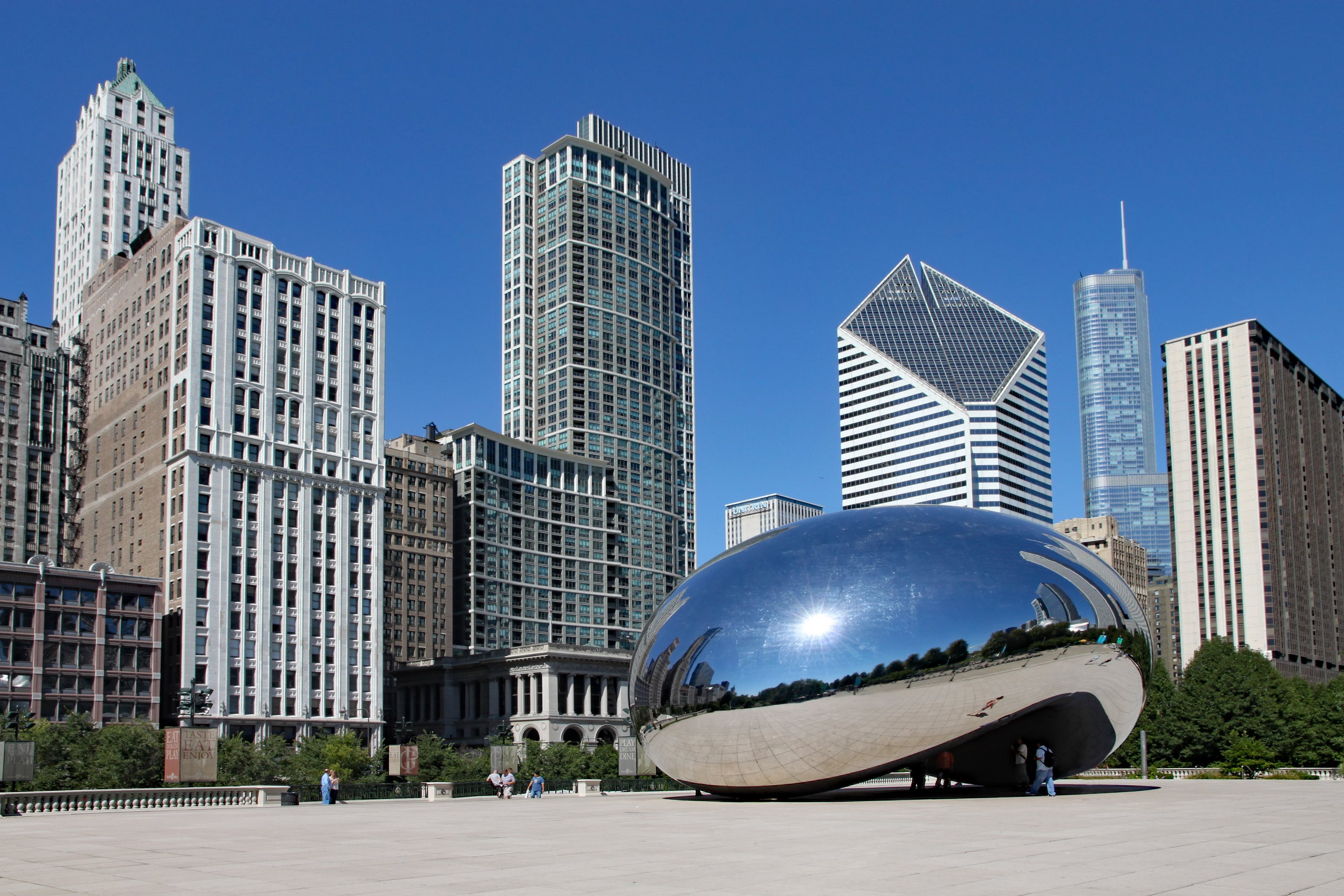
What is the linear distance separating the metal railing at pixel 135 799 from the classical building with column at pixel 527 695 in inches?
3945

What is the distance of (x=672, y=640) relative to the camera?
29.9m

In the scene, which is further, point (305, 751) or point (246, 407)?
point (246, 407)

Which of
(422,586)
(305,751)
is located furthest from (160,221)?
(305,751)

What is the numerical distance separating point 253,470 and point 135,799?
82.8 metres

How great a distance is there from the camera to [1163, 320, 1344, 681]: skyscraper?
A: 18700 cm

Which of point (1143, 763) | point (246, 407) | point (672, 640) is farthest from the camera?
point (246, 407)

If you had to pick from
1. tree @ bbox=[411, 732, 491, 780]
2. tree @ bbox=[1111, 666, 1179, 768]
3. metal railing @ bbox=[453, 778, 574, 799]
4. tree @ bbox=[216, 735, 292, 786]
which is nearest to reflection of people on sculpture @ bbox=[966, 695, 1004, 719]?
metal railing @ bbox=[453, 778, 574, 799]

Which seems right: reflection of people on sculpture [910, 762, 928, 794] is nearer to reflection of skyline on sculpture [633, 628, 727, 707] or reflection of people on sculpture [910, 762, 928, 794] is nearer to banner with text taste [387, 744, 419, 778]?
reflection of skyline on sculpture [633, 628, 727, 707]

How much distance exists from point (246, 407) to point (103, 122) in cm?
7057

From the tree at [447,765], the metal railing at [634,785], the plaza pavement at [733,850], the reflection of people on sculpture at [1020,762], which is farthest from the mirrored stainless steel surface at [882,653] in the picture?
the tree at [447,765]

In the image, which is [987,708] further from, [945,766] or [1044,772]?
[945,766]

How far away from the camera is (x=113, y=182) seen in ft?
539

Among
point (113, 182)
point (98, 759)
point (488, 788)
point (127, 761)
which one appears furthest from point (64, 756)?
point (113, 182)

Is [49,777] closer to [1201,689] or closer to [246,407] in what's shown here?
[246,407]
